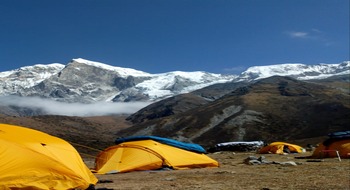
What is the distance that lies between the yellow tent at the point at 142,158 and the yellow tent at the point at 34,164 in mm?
7360

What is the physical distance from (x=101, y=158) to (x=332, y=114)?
488 feet

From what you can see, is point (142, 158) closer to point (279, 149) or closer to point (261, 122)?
point (279, 149)

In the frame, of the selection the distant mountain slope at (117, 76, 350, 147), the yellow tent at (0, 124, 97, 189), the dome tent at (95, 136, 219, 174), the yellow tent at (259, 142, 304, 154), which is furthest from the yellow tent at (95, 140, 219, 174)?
the distant mountain slope at (117, 76, 350, 147)

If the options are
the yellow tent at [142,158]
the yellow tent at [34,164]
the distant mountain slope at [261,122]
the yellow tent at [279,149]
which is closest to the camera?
the yellow tent at [34,164]

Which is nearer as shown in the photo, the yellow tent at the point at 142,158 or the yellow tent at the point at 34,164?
the yellow tent at the point at 34,164

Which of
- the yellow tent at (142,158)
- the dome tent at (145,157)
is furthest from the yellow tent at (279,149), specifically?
the yellow tent at (142,158)

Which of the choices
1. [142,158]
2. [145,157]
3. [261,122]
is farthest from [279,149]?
[261,122]

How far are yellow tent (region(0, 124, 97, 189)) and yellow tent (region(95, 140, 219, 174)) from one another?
7360 millimetres

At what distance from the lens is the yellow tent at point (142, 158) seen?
22.8 metres

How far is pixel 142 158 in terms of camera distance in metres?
23.1

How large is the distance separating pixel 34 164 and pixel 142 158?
10.3m

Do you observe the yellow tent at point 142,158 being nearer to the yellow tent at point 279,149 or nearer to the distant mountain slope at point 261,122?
the yellow tent at point 279,149

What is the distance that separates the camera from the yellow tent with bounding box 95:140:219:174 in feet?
74.8

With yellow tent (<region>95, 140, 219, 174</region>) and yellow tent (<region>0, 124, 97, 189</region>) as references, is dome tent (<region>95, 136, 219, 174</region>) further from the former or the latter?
yellow tent (<region>0, 124, 97, 189</region>)
